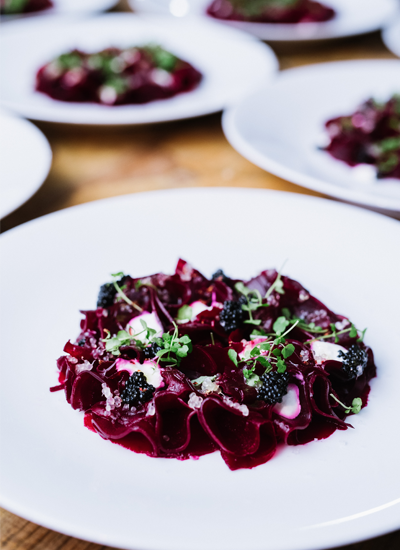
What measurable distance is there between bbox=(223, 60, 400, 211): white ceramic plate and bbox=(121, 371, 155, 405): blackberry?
96 cm

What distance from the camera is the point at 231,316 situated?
1278 millimetres

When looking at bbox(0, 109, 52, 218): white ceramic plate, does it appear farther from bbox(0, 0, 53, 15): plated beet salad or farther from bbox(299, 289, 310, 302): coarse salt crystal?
bbox(0, 0, 53, 15): plated beet salad

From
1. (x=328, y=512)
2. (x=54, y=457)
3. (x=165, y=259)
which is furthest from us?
(x=165, y=259)

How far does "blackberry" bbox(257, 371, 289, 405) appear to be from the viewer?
1.07m

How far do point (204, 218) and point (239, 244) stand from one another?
151 millimetres

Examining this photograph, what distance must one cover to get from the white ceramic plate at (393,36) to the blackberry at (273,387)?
254 centimetres

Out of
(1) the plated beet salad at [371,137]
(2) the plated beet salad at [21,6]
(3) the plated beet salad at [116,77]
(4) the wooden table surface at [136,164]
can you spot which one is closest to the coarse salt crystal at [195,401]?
(4) the wooden table surface at [136,164]

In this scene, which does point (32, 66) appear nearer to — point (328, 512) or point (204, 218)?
point (204, 218)

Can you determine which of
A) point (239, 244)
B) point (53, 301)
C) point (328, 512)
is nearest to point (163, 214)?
point (239, 244)

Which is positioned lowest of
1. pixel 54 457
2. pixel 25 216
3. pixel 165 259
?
pixel 25 216

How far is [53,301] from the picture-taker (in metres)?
1.43

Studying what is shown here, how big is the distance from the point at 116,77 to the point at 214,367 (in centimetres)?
191

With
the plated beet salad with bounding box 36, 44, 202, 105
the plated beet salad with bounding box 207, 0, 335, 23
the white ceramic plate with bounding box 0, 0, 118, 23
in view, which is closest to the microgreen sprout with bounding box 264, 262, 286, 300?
the plated beet salad with bounding box 36, 44, 202, 105

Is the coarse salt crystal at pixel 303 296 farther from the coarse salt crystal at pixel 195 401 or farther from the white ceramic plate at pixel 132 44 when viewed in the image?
the white ceramic plate at pixel 132 44
